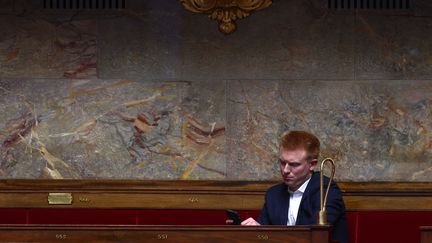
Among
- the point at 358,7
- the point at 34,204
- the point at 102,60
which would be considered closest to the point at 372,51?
the point at 358,7

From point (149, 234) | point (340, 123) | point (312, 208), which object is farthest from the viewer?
point (340, 123)

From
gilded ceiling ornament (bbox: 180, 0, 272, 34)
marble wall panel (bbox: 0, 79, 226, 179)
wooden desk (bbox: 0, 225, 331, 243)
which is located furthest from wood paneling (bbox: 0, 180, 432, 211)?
wooden desk (bbox: 0, 225, 331, 243)

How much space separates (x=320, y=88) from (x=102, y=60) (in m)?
1.66

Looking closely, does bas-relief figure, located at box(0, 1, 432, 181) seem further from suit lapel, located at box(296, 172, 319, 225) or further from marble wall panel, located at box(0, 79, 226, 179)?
suit lapel, located at box(296, 172, 319, 225)

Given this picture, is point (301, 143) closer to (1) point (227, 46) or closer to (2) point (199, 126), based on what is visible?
(2) point (199, 126)

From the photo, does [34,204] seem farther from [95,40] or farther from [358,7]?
[358,7]

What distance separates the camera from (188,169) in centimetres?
1094

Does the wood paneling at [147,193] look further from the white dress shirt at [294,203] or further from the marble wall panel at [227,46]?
the white dress shirt at [294,203]

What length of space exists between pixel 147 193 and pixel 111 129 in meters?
0.56

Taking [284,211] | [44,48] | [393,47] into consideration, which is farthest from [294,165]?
[44,48]

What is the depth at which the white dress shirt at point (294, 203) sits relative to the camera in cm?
898

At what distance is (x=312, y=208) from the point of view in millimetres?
8852

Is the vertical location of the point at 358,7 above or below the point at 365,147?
above

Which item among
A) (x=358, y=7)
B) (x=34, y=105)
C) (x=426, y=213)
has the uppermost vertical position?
(x=358, y=7)
